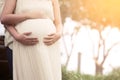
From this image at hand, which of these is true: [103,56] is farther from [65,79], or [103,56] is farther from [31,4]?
[31,4]

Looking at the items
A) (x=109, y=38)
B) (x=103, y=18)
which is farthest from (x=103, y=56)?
(x=103, y=18)

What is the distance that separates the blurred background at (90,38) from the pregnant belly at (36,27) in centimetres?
83

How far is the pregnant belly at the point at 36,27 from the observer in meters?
1.48

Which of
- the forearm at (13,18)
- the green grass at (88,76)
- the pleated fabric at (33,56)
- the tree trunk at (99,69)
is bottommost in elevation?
the green grass at (88,76)

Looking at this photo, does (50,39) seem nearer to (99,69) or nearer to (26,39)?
(26,39)

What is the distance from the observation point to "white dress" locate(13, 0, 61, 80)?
1.48 meters

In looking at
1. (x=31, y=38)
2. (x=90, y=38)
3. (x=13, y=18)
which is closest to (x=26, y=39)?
(x=31, y=38)

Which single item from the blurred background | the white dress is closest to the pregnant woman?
the white dress

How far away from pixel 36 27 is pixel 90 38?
36.4 inches

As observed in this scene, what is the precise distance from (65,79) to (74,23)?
0.46 m

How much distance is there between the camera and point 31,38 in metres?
1.46

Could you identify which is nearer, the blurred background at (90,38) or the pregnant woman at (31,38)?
the pregnant woman at (31,38)

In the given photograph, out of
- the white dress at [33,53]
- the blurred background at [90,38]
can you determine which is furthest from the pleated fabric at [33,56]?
the blurred background at [90,38]

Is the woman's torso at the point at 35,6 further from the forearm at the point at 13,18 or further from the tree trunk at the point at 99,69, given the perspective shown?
the tree trunk at the point at 99,69
